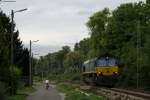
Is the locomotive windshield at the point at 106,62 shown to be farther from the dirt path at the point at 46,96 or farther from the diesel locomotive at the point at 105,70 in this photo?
the dirt path at the point at 46,96

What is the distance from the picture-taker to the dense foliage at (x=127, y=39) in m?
75.1

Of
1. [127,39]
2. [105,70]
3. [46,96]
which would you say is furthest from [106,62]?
[127,39]

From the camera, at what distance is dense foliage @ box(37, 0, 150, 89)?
75.1 meters

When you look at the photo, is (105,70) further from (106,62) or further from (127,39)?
(127,39)

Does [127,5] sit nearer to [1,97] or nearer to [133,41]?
[133,41]

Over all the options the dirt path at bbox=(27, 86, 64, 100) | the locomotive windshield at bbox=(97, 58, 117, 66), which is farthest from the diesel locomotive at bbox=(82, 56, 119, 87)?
the dirt path at bbox=(27, 86, 64, 100)

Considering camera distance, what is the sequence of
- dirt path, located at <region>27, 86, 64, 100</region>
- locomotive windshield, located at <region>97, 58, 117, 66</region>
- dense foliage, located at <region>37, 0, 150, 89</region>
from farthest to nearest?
dense foliage, located at <region>37, 0, 150, 89</region> → locomotive windshield, located at <region>97, 58, 117, 66</region> → dirt path, located at <region>27, 86, 64, 100</region>

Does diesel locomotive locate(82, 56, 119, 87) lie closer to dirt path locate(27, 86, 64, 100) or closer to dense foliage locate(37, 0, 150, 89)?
dense foliage locate(37, 0, 150, 89)

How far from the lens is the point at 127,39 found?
351ft

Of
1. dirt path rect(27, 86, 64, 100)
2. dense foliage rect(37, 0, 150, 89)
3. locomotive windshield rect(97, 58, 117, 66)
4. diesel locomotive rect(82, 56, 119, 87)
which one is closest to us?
dirt path rect(27, 86, 64, 100)

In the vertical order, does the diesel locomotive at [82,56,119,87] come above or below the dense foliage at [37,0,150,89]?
below

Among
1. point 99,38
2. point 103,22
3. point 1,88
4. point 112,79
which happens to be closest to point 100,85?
point 112,79

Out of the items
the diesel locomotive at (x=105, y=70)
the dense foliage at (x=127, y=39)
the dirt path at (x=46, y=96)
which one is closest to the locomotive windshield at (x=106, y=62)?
the diesel locomotive at (x=105, y=70)

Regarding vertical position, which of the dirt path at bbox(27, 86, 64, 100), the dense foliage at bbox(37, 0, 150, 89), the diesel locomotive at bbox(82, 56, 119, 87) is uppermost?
the dense foliage at bbox(37, 0, 150, 89)
